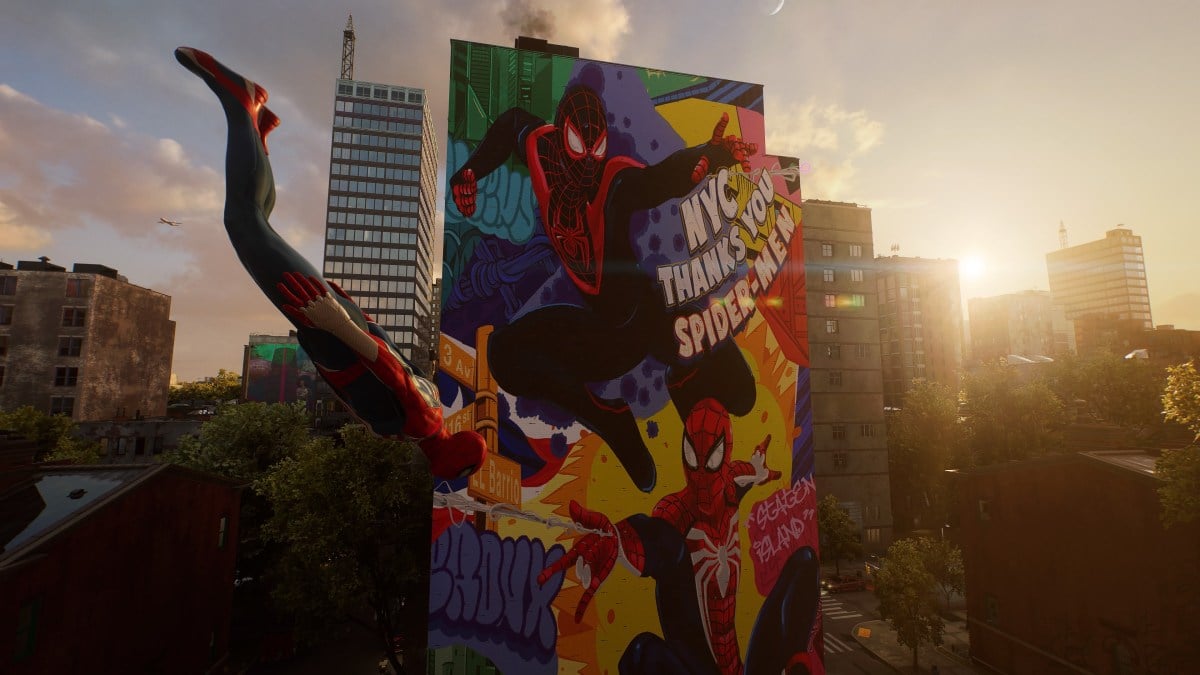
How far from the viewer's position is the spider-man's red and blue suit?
6328mm

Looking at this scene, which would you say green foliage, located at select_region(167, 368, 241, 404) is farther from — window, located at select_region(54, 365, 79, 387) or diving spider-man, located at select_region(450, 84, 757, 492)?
diving spider-man, located at select_region(450, 84, 757, 492)

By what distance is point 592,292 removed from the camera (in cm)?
1975

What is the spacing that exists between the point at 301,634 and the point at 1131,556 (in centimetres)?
3726

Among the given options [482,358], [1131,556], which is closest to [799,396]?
[482,358]

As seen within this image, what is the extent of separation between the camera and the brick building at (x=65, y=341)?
58.4 m

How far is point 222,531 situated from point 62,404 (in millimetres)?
55445

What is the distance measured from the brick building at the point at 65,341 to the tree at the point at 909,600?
3249 inches

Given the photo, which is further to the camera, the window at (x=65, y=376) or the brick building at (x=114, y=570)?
the window at (x=65, y=376)

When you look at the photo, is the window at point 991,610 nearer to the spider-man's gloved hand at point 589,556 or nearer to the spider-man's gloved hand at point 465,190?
the spider-man's gloved hand at point 589,556

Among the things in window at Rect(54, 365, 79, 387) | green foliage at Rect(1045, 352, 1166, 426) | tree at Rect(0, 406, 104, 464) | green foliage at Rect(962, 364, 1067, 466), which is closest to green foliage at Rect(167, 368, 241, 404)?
window at Rect(54, 365, 79, 387)

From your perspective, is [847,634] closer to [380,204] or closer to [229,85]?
[229,85]

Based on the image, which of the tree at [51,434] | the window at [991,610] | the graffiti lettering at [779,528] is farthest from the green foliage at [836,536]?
the tree at [51,434]

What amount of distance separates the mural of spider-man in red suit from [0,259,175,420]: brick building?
72.7 meters

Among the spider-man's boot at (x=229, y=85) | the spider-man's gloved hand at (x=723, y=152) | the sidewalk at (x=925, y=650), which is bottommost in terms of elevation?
the sidewalk at (x=925, y=650)
